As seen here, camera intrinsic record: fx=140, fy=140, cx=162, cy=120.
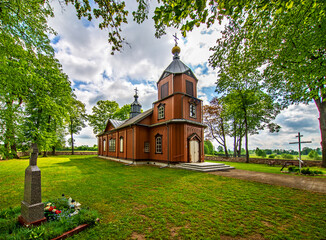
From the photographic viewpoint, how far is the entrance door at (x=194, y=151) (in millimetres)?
13859

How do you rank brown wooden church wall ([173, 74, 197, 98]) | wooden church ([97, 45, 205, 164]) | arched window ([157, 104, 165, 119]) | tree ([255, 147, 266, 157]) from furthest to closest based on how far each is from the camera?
1. tree ([255, 147, 266, 157])
2. arched window ([157, 104, 165, 119])
3. brown wooden church wall ([173, 74, 197, 98])
4. wooden church ([97, 45, 205, 164])

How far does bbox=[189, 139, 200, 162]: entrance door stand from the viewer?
546 inches

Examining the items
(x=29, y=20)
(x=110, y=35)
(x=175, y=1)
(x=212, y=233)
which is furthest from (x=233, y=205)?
(x=29, y=20)

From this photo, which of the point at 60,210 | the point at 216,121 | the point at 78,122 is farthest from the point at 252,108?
the point at 78,122

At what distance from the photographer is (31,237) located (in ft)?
8.78

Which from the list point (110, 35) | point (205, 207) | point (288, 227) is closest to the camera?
point (288, 227)

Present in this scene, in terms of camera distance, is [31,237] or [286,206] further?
[286,206]

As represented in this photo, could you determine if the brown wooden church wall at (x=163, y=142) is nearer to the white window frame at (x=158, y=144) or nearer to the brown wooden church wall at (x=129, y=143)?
the white window frame at (x=158, y=144)

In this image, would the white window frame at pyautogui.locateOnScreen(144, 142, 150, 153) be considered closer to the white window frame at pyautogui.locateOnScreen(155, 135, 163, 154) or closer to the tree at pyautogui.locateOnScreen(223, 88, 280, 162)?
the white window frame at pyautogui.locateOnScreen(155, 135, 163, 154)

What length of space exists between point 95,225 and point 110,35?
16.2ft

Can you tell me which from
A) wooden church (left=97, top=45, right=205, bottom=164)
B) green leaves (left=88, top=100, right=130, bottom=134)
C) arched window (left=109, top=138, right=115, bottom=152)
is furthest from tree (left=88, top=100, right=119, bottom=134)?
wooden church (left=97, top=45, right=205, bottom=164)

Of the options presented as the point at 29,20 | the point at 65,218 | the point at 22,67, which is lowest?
the point at 65,218

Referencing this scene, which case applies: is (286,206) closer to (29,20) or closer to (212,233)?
(212,233)

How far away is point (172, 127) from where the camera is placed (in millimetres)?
13914
